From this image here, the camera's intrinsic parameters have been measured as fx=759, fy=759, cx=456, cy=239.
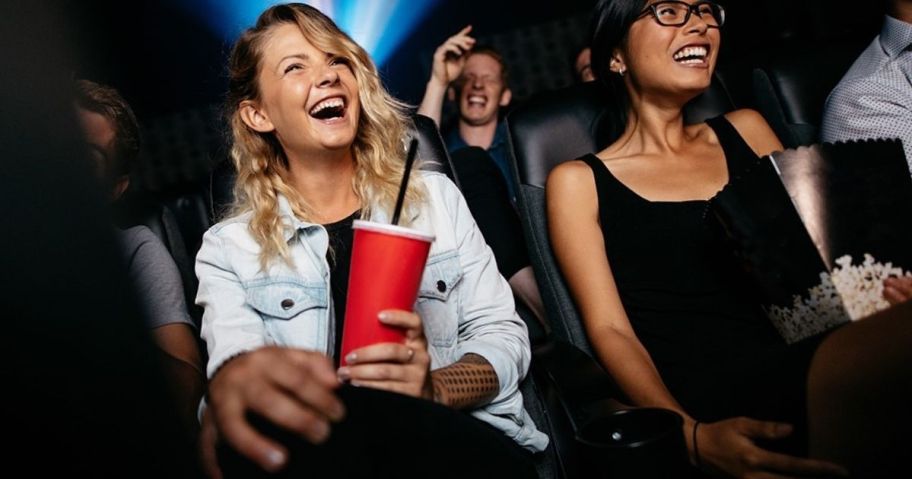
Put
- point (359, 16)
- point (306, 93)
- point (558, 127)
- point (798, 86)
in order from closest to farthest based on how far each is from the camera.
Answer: point (306, 93), point (558, 127), point (798, 86), point (359, 16)

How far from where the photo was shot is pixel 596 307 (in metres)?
1.42

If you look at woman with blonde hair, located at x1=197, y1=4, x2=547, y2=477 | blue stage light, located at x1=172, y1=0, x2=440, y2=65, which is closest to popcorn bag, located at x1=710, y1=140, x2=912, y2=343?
woman with blonde hair, located at x1=197, y1=4, x2=547, y2=477

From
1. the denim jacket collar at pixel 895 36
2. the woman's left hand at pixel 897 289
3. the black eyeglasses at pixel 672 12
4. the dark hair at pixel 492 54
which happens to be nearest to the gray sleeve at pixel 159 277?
the black eyeglasses at pixel 672 12

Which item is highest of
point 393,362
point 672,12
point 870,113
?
point 672,12

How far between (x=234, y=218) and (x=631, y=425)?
0.82 metres

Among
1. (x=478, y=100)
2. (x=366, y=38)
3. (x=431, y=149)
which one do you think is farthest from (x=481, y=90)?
(x=366, y=38)

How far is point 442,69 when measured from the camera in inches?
99.5

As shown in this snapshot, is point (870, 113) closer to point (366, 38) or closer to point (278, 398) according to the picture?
point (278, 398)

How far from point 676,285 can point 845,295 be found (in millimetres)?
541

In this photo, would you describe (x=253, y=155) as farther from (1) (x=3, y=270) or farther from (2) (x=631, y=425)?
(1) (x=3, y=270)

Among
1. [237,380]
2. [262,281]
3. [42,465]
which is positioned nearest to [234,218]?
[262,281]

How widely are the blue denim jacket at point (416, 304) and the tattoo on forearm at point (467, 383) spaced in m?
0.02

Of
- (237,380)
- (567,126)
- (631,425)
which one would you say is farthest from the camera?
(567,126)

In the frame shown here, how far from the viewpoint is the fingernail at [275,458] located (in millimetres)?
404
